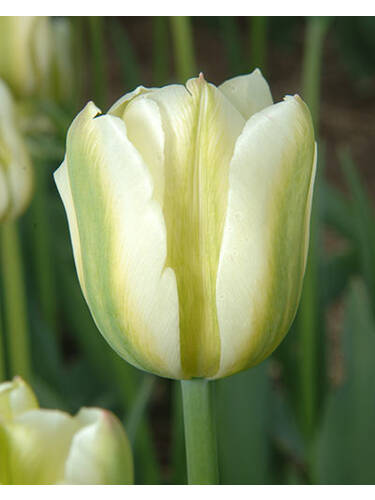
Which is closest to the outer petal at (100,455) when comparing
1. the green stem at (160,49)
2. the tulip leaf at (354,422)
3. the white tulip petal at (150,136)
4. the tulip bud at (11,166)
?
the white tulip petal at (150,136)

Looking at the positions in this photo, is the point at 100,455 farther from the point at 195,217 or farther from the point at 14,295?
the point at 14,295

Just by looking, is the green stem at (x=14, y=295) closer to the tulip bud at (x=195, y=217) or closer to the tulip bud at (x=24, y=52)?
the tulip bud at (x=24, y=52)

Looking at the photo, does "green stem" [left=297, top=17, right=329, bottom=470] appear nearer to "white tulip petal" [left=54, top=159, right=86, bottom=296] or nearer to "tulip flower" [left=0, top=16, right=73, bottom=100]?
"tulip flower" [left=0, top=16, right=73, bottom=100]

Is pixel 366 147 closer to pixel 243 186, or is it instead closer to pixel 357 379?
pixel 357 379

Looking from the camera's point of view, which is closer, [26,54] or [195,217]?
[195,217]

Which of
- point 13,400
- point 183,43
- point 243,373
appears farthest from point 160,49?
point 13,400

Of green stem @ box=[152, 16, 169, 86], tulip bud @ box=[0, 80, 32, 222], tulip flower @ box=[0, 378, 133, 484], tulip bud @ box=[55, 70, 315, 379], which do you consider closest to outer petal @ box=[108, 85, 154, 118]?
tulip bud @ box=[55, 70, 315, 379]
